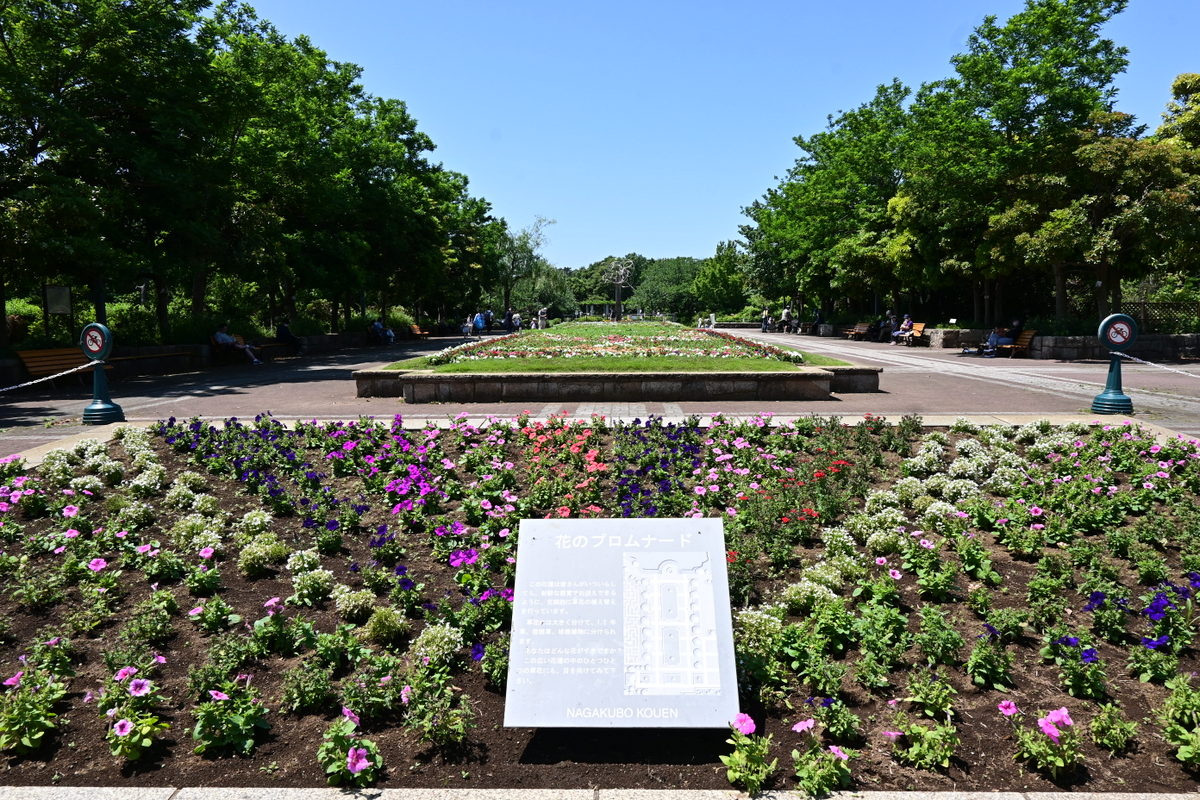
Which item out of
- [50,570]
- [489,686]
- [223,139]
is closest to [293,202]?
[223,139]

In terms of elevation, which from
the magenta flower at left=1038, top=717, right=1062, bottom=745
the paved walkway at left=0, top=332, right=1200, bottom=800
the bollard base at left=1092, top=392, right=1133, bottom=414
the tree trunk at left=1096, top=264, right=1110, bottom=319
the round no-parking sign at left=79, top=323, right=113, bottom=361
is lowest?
the magenta flower at left=1038, top=717, right=1062, bottom=745

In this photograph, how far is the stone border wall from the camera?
437 inches

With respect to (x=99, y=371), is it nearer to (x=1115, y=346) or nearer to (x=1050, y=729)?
(x=1050, y=729)

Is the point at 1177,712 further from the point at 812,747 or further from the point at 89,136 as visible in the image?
the point at 89,136

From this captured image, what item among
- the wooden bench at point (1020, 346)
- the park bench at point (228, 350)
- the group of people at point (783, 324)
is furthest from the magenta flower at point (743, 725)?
the group of people at point (783, 324)

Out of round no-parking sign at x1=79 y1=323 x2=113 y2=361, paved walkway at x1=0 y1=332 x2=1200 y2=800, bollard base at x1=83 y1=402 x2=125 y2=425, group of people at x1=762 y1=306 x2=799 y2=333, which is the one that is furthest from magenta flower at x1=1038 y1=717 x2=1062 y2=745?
group of people at x1=762 y1=306 x2=799 y2=333

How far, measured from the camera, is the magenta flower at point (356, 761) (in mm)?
2865

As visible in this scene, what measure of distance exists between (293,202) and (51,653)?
24.2m

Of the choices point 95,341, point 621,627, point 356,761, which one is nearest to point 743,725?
point 621,627

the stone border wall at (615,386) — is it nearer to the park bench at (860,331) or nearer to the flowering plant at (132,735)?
the flowering plant at (132,735)

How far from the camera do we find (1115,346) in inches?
364

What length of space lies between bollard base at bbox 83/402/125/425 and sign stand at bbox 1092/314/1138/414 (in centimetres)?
1178

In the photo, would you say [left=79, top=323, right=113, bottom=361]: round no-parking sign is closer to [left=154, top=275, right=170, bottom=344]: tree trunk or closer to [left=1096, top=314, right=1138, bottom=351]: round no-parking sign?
[left=1096, top=314, right=1138, bottom=351]: round no-parking sign

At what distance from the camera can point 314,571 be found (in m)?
4.38
